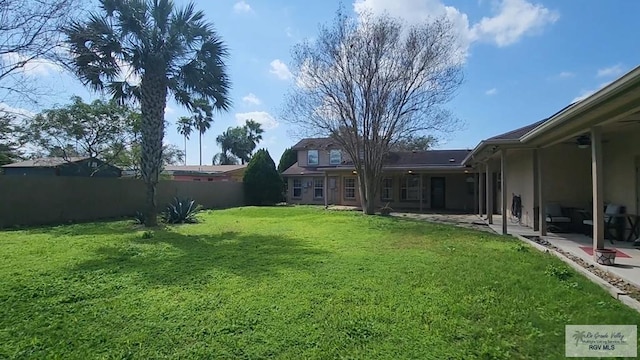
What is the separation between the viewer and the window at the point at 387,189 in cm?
2283

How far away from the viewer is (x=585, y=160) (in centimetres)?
1084

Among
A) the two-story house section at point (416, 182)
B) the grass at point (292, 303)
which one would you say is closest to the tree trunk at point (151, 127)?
the grass at point (292, 303)

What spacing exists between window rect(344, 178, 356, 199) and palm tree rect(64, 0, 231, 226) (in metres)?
11.9

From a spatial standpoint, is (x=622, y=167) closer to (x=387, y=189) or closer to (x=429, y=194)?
(x=429, y=194)

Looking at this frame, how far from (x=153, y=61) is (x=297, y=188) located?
16.1m

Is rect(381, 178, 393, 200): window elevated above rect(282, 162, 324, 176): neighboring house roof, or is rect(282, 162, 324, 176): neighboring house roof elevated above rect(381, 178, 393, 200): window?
rect(282, 162, 324, 176): neighboring house roof

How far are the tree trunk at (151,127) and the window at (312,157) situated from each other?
15.4 metres

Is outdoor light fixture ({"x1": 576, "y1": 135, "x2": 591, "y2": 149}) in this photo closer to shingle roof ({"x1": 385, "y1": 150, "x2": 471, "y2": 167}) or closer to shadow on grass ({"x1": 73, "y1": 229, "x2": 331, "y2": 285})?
shadow on grass ({"x1": 73, "y1": 229, "x2": 331, "y2": 285})

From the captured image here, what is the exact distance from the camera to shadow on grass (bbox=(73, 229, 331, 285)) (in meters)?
5.79

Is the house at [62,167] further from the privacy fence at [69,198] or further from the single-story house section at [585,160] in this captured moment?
the single-story house section at [585,160]

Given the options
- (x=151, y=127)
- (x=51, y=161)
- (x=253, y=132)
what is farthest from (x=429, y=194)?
(x=253, y=132)

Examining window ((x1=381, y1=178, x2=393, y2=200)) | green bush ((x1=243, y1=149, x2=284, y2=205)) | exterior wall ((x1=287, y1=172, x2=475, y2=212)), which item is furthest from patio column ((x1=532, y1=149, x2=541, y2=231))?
green bush ((x1=243, y1=149, x2=284, y2=205))

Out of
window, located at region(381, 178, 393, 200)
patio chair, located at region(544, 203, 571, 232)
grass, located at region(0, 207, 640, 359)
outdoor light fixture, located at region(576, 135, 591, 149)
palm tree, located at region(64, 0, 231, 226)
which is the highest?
palm tree, located at region(64, 0, 231, 226)

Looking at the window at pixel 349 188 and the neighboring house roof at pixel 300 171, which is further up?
the neighboring house roof at pixel 300 171
